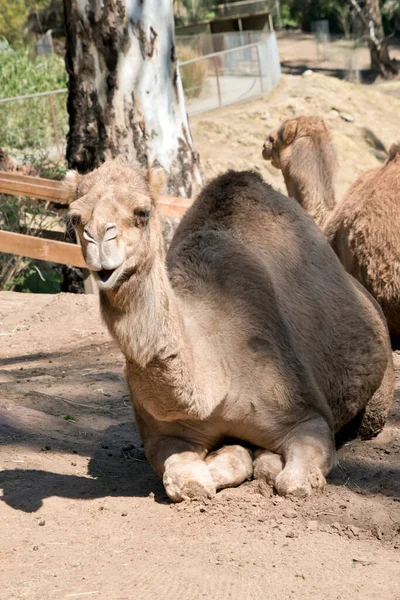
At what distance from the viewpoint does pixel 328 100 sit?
1062 inches

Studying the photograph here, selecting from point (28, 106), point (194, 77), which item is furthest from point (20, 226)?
point (194, 77)

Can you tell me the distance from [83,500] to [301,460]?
3.73 ft

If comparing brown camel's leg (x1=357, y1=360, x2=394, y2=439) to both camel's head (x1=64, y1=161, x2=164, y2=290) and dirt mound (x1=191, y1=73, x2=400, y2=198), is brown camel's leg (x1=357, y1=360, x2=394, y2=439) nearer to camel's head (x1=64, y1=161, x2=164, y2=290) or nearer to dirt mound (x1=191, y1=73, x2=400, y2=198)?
camel's head (x1=64, y1=161, x2=164, y2=290)

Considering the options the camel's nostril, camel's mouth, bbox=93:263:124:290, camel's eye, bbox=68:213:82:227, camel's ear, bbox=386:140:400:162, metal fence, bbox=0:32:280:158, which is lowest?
metal fence, bbox=0:32:280:158

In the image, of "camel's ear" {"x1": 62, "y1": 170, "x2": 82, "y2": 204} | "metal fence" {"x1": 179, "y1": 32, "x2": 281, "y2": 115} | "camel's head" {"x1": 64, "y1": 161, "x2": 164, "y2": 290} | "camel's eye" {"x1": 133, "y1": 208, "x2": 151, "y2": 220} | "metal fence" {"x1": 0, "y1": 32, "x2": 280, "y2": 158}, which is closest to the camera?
"camel's head" {"x1": 64, "y1": 161, "x2": 164, "y2": 290}

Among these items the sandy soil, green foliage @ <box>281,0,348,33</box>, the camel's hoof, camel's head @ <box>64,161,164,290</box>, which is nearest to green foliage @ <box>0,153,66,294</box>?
the sandy soil

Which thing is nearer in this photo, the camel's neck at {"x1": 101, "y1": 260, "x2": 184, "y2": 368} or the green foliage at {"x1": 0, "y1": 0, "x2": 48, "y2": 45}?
the camel's neck at {"x1": 101, "y1": 260, "x2": 184, "y2": 368}

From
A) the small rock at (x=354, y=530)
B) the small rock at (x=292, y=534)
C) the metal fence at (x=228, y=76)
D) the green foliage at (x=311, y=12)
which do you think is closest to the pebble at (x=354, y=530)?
the small rock at (x=354, y=530)

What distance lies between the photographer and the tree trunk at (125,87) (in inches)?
376

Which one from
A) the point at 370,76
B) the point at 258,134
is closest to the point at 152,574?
the point at 258,134

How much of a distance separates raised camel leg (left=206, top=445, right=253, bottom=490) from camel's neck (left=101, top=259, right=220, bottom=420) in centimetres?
41

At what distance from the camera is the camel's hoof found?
186 inches

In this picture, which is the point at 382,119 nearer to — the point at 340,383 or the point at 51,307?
the point at 51,307

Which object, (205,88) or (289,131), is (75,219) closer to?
(289,131)
